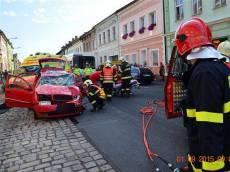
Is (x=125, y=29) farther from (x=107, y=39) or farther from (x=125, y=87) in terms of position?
(x=125, y=87)

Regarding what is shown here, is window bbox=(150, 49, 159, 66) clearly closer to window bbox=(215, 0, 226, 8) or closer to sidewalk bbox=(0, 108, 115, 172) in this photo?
window bbox=(215, 0, 226, 8)

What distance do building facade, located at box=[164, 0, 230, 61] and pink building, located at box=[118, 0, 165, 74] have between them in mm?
1019

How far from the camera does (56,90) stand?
9875 mm

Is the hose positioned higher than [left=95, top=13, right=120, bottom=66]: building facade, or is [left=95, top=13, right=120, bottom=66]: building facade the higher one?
[left=95, top=13, right=120, bottom=66]: building facade

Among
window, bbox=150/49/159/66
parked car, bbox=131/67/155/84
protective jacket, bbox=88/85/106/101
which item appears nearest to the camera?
protective jacket, bbox=88/85/106/101

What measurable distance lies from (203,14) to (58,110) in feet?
45.2

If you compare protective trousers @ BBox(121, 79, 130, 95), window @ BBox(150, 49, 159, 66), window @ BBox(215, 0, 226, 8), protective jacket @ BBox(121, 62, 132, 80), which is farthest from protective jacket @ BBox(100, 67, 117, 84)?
window @ BBox(150, 49, 159, 66)

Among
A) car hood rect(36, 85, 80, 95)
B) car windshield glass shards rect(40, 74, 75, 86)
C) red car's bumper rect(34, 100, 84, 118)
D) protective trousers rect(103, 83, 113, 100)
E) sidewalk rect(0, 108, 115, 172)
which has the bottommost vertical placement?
sidewalk rect(0, 108, 115, 172)

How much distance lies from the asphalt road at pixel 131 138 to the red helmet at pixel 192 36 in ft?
9.18

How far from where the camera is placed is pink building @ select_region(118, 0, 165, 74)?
84.5 feet

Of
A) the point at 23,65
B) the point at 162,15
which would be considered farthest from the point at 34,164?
the point at 162,15

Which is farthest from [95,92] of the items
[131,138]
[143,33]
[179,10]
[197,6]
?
[143,33]

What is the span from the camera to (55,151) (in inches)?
242

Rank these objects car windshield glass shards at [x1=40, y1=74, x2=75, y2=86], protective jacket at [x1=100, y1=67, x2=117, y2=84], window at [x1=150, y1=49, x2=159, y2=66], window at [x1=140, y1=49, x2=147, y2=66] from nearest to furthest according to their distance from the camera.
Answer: car windshield glass shards at [x1=40, y1=74, x2=75, y2=86], protective jacket at [x1=100, y1=67, x2=117, y2=84], window at [x1=150, y1=49, x2=159, y2=66], window at [x1=140, y1=49, x2=147, y2=66]
